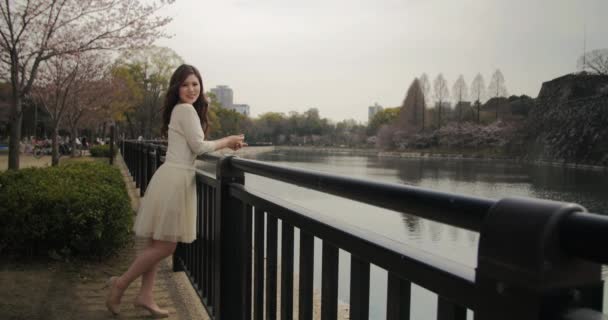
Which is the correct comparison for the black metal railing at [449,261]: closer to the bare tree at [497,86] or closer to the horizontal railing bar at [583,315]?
the horizontal railing bar at [583,315]

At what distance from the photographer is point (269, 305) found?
6.72ft

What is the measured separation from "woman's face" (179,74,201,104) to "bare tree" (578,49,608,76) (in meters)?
40.5

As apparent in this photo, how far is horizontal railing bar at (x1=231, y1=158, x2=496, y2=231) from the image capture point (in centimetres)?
85

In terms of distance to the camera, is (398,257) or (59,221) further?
Answer: (59,221)

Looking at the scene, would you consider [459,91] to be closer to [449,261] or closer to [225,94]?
[225,94]

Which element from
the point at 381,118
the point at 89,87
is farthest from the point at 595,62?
the point at 381,118

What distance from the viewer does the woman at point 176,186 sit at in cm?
305

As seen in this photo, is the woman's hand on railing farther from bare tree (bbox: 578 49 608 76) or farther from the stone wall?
bare tree (bbox: 578 49 608 76)

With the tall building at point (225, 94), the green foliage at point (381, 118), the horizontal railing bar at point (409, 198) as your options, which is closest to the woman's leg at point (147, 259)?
the horizontal railing bar at point (409, 198)

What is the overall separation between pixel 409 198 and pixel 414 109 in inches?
3478

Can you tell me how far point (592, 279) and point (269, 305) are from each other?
151 centimetres

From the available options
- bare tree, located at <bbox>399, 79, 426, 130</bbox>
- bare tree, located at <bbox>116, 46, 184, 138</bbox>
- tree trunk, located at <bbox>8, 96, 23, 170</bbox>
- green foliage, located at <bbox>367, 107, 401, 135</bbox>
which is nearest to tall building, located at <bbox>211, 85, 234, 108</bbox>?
green foliage, located at <bbox>367, 107, 401, 135</bbox>

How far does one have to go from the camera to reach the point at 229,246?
101 inches

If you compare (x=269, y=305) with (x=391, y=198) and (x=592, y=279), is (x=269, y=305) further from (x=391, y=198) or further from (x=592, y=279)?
(x=592, y=279)
